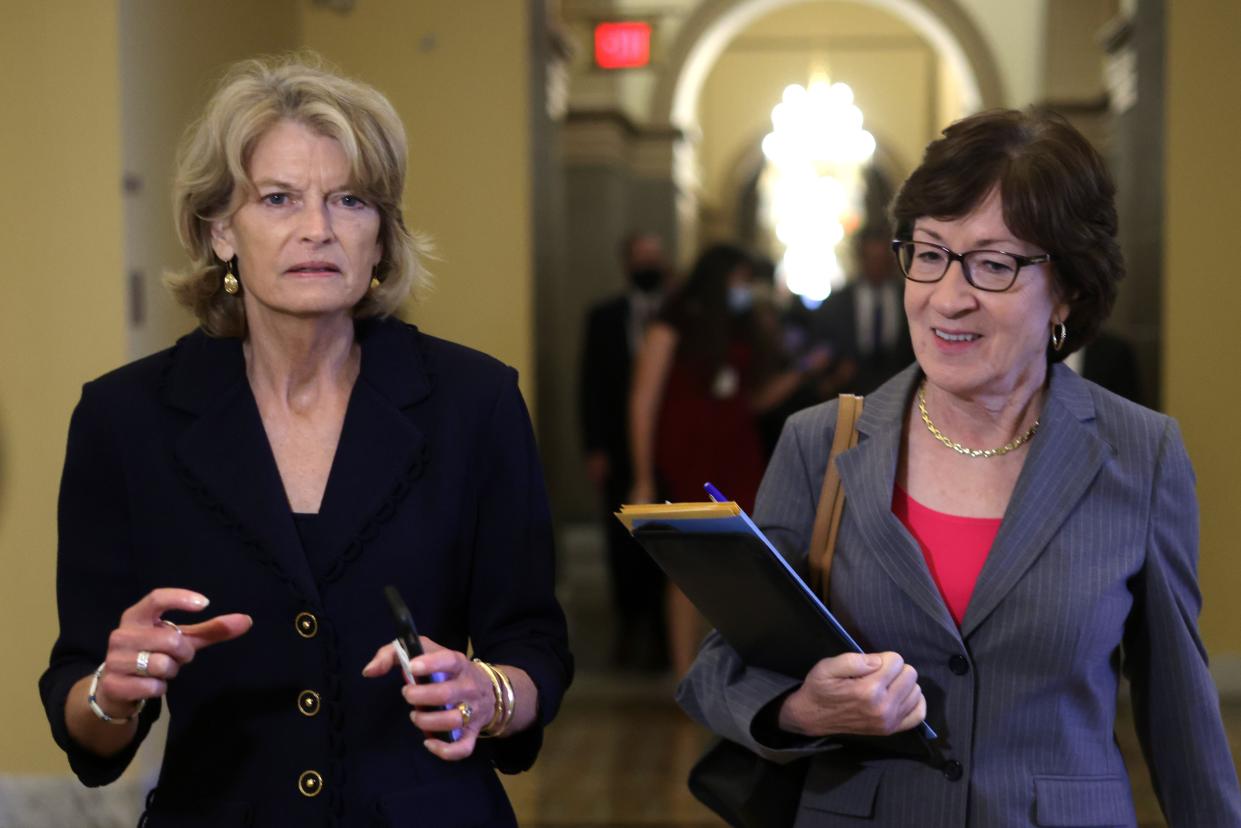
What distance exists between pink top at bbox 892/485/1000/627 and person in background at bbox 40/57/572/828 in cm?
55

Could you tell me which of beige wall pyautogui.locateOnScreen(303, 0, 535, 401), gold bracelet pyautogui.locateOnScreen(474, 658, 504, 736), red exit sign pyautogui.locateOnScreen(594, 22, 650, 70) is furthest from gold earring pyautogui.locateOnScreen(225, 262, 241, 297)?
red exit sign pyautogui.locateOnScreen(594, 22, 650, 70)

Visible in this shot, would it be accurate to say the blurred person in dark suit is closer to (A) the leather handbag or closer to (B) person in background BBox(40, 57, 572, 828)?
(A) the leather handbag

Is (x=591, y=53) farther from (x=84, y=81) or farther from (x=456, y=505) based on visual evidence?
(x=456, y=505)

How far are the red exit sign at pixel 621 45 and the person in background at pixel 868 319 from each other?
6117 mm

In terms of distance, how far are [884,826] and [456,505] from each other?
765 millimetres

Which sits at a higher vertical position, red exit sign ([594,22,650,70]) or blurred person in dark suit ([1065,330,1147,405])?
red exit sign ([594,22,650,70])

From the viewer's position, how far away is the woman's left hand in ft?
6.32

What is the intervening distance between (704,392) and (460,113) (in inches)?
65.6

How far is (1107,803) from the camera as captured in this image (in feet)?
7.41

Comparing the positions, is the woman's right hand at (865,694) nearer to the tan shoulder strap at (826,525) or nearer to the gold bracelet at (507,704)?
the tan shoulder strap at (826,525)

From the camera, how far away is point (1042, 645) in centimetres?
225

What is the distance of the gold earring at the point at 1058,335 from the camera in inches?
95.3

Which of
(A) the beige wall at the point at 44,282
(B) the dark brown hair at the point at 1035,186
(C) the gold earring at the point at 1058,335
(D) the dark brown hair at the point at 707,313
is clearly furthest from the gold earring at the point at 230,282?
(D) the dark brown hair at the point at 707,313

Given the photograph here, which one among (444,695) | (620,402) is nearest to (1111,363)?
(620,402)
